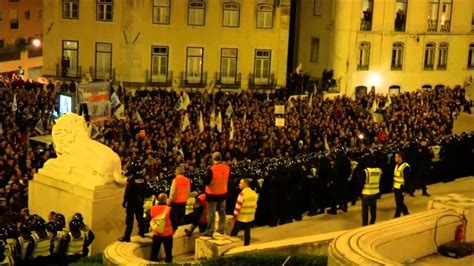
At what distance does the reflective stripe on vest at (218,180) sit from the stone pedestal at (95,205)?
224 centimetres

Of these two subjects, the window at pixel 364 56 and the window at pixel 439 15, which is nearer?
the window at pixel 364 56

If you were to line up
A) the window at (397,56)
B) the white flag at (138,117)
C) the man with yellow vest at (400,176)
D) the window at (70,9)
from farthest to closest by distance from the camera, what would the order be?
the window at (397,56)
the window at (70,9)
the white flag at (138,117)
the man with yellow vest at (400,176)

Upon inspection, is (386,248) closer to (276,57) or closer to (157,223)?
(157,223)

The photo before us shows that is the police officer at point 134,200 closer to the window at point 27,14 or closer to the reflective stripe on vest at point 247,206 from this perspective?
the reflective stripe on vest at point 247,206

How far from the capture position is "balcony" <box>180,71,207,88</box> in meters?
Answer: 48.2

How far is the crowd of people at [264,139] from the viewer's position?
20109 mm

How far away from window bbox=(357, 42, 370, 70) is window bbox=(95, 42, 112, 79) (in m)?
13.1

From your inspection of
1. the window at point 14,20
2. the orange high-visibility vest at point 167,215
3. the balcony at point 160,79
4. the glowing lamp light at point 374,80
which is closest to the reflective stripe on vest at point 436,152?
the orange high-visibility vest at point 167,215

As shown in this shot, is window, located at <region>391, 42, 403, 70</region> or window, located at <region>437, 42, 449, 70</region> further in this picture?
window, located at <region>437, 42, 449, 70</region>

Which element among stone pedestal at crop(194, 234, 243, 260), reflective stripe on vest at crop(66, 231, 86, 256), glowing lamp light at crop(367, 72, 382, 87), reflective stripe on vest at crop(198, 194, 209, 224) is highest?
glowing lamp light at crop(367, 72, 382, 87)

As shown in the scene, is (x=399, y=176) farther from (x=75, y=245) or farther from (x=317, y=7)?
(x=317, y=7)

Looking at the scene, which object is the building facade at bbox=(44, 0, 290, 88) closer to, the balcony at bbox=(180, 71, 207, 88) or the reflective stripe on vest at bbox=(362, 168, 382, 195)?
the balcony at bbox=(180, 71, 207, 88)

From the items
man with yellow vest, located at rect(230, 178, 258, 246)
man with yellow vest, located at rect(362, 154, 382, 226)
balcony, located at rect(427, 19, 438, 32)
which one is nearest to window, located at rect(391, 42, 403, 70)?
balcony, located at rect(427, 19, 438, 32)

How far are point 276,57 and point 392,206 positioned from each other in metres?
29.4
